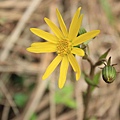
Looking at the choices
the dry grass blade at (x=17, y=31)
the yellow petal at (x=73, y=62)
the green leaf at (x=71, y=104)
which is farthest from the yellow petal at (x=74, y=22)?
the dry grass blade at (x=17, y=31)

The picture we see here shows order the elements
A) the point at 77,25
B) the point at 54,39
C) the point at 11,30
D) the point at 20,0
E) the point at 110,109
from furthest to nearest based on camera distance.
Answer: the point at 20,0 < the point at 11,30 < the point at 110,109 < the point at 54,39 < the point at 77,25

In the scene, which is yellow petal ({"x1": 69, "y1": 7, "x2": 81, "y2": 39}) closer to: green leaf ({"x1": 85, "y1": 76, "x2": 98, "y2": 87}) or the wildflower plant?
the wildflower plant

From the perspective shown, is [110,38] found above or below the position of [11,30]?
below

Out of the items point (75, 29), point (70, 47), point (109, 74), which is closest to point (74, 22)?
point (75, 29)

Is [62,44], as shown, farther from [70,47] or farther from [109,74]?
[109,74]

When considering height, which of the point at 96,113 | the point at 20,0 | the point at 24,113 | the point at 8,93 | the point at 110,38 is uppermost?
the point at 20,0

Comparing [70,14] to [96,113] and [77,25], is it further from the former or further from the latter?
[77,25]

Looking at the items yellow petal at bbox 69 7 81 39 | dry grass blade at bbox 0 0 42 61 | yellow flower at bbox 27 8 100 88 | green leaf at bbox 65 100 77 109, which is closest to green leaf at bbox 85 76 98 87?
yellow flower at bbox 27 8 100 88

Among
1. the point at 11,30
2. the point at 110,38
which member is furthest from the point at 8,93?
the point at 110,38
